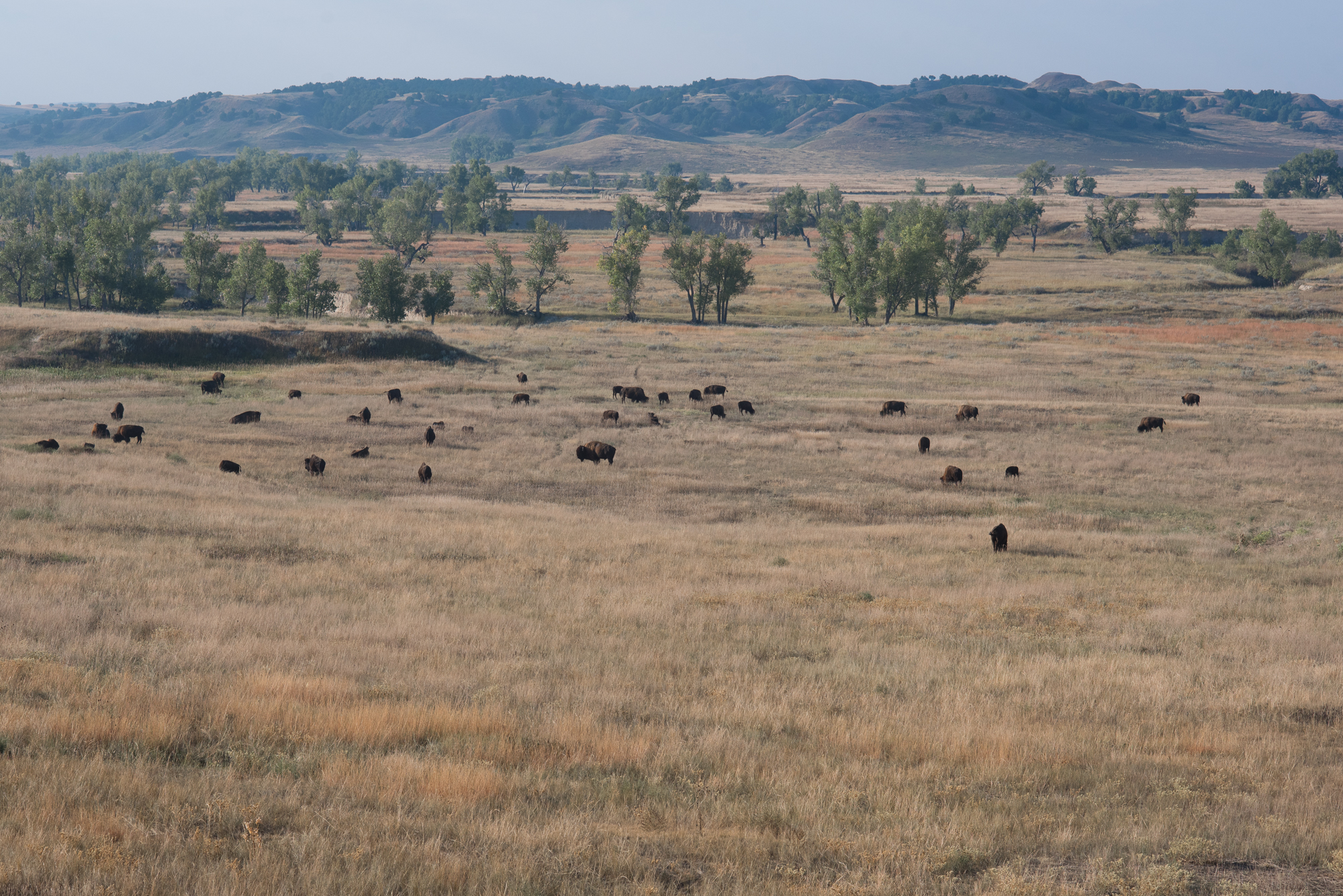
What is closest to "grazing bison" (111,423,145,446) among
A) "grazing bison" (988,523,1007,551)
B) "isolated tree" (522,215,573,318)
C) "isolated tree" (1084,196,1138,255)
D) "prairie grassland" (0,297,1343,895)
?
"prairie grassland" (0,297,1343,895)

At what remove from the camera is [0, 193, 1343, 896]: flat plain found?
6430 millimetres

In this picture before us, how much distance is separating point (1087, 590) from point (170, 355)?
55.2 m

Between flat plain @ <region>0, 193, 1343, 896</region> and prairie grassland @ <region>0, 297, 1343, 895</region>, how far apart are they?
0.06 meters

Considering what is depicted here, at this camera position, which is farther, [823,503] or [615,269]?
[615,269]

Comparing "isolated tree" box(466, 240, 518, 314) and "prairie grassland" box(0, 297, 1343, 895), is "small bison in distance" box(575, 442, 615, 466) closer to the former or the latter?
"prairie grassland" box(0, 297, 1343, 895)

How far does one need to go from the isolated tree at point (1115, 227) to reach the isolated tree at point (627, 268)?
9054cm

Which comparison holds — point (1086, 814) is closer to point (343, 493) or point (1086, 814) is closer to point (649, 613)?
point (649, 613)

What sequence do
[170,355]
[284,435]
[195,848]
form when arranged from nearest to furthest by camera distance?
1. [195,848]
2. [284,435]
3. [170,355]

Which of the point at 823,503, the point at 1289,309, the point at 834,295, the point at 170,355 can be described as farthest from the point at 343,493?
the point at 1289,309

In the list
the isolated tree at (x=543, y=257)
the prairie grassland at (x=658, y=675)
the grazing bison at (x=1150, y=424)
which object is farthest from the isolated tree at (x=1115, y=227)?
the prairie grassland at (x=658, y=675)

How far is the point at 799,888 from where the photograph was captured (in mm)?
6000

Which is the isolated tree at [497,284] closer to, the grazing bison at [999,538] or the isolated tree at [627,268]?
the isolated tree at [627,268]

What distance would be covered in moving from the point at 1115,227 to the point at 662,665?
16849 centimetres

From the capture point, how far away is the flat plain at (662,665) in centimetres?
643
